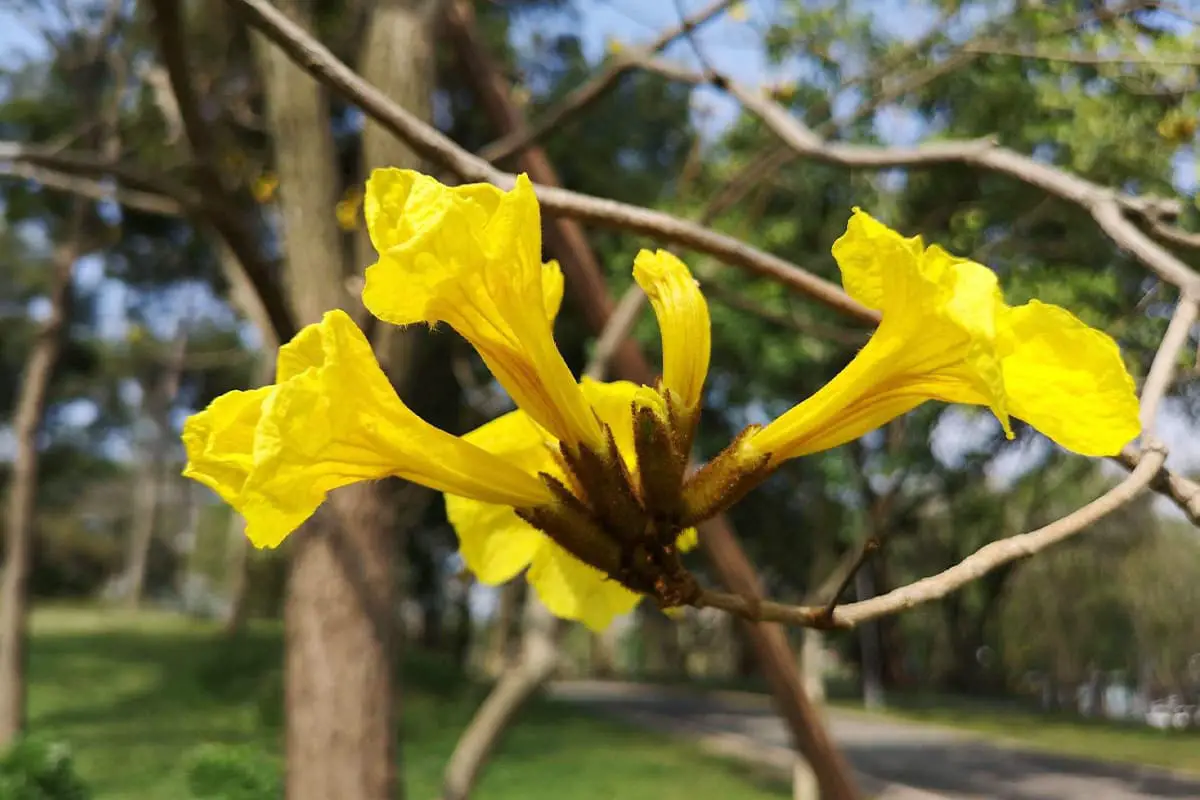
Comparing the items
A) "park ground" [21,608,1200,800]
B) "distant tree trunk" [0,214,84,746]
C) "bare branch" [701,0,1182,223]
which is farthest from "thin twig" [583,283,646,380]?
"distant tree trunk" [0,214,84,746]

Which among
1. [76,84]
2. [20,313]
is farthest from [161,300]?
[76,84]

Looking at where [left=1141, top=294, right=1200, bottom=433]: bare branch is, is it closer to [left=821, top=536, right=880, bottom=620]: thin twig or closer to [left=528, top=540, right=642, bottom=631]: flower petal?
[left=821, top=536, right=880, bottom=620]: thin twig

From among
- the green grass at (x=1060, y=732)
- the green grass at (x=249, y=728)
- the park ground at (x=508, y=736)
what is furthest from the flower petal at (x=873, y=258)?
the green grass at (x=1060, y=732)

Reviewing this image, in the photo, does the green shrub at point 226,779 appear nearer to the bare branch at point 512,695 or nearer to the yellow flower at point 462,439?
the bare branch at point 512,695

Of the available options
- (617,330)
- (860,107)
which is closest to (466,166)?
(617,330)

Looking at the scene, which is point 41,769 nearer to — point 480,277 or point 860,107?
point 860,107

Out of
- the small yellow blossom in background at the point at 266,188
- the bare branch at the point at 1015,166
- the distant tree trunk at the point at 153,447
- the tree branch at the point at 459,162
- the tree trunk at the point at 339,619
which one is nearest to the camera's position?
the tree branch at the point at 459,162

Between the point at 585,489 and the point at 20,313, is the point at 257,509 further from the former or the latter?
the point at 20,313
